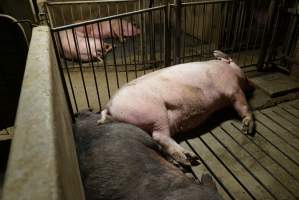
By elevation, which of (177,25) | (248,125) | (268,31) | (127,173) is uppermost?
(177,25)

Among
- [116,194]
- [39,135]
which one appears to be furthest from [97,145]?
[39,135]

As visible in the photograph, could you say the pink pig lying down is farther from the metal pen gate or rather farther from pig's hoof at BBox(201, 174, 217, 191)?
the metal pen gate

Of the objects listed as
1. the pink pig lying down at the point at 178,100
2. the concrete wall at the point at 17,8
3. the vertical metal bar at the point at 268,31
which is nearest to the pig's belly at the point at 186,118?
the pink pig lying down at the point at 178,100

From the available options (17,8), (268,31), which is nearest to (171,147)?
(268,31)

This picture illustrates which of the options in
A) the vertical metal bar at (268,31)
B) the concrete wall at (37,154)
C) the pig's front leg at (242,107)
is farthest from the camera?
the vertical metal bar at (268,31)

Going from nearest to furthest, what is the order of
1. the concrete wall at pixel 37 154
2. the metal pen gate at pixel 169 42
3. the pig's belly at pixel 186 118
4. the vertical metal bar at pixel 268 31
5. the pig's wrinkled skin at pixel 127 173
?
the concrete wall at pixel 37 154 < the pig's wrinkled skin at pixel 127 173 < the pig's belly at pixel 186 118 < the metal pen gate at pixel 169 42 < the vertical metal bar at pixel 268 31

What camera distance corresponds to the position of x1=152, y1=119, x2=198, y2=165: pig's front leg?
2.42 meters

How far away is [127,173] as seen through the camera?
1815 mm

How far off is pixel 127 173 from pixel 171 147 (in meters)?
0.77

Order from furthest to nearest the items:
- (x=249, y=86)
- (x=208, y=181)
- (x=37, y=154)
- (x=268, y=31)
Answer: (x=268, y=31) < (x=249, y=86) < (x=208, y=181) < (x=37, y=154)

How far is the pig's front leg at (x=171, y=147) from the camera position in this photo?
95.2 inches

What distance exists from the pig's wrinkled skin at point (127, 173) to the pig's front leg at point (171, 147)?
279 millimetres

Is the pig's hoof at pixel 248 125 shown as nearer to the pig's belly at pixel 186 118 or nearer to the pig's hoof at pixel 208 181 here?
the pig's belly at pixel 186 118

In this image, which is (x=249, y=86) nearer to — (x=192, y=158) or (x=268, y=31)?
(x=268, y=31)
